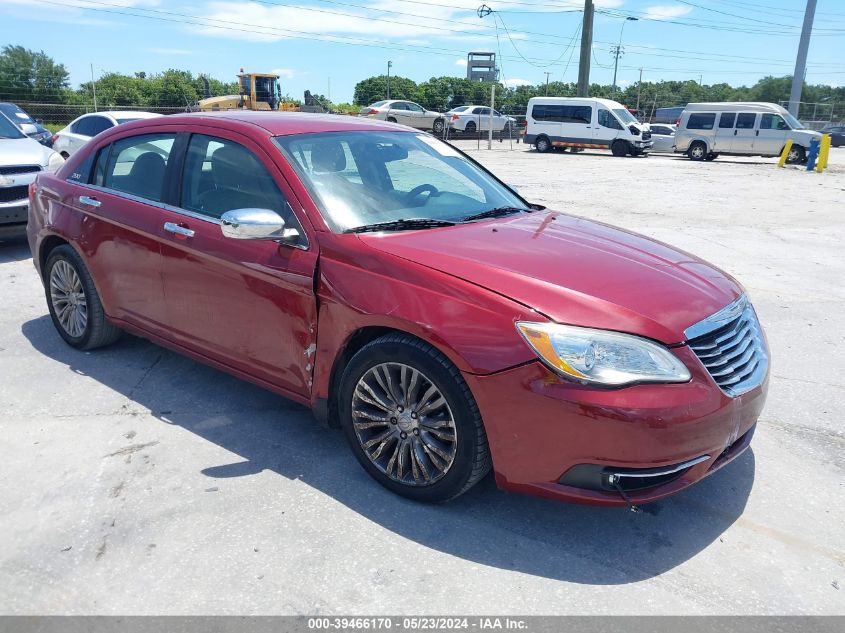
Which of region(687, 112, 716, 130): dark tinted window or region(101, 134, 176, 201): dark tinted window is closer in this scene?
region(101, 134, 176, 201): dark tinted window

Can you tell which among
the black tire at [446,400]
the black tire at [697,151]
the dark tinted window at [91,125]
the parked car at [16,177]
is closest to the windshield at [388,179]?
the black tire at [446,400]

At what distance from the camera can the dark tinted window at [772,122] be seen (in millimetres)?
26250

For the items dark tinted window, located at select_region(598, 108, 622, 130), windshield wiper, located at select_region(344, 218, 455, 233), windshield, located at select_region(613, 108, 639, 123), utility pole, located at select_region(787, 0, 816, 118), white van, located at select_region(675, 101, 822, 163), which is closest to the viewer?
windshield wiper, located at select_region(344, 218, 455, 233)

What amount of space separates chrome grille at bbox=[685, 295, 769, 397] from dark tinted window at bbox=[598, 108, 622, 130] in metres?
28.4

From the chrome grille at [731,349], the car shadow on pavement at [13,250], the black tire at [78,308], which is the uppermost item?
the chrome grille at [731,349]

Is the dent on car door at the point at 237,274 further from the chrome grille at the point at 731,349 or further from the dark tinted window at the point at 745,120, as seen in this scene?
the dark tinted window at the point at 745,120

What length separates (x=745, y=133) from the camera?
88.3 feet

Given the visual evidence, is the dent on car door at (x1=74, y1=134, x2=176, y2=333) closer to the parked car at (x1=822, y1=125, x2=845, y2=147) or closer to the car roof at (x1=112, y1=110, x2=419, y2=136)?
the car roof at (x1=112, y1=110, x2=419, y2=136)

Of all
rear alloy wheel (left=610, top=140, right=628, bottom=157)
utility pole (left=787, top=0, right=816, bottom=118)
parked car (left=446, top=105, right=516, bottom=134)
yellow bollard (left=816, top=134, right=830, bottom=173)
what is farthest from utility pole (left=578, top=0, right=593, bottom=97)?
yellow bollard (left=816, top=134, right=830, bottom=173)

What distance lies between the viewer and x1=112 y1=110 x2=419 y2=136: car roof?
12.6 ft

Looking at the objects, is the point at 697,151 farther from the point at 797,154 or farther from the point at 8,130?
the point at 8,130

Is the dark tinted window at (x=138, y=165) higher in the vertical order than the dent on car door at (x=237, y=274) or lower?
higher

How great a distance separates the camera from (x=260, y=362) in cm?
362

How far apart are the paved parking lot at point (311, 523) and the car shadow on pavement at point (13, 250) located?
12.2 feet
